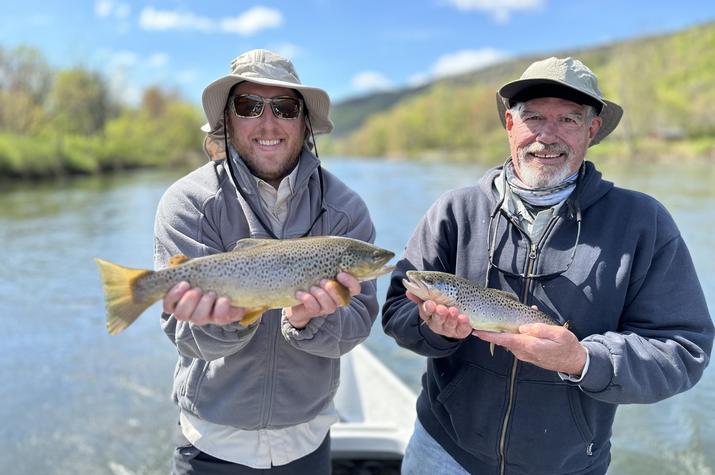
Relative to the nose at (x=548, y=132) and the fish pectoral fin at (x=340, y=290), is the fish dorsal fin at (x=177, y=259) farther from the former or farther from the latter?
the nose at (x=548, y=132)

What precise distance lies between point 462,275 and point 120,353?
28.6 feet

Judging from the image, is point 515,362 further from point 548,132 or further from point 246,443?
point 246,443

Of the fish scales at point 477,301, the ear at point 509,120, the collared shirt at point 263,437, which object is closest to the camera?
the fish scales at point 477,301

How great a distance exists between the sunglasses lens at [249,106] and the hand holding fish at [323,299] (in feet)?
2.85

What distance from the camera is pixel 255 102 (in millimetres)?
2678

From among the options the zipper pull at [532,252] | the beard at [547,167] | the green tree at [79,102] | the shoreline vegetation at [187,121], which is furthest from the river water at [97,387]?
the green tree at [79,102]

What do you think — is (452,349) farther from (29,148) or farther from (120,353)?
(29,148)

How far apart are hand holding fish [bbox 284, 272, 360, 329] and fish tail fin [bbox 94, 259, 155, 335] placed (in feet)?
2.02

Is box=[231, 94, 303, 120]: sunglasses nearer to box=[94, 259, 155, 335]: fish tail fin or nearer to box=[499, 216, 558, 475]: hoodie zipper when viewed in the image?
box=[94, 259, 155, 335]: fish tail fin

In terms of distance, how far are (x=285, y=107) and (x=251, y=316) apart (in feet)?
3.29

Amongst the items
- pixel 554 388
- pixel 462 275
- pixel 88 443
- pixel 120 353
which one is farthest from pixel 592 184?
pixel 120 353

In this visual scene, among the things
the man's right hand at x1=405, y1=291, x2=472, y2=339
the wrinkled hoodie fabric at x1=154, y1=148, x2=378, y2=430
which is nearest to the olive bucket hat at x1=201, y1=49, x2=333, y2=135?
the wrinkled hoodie fabric at x1=154, y1=148, x2=378, y2=430

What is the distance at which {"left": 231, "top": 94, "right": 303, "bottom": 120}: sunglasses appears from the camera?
2674mm

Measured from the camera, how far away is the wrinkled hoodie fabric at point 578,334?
2.32 meters
